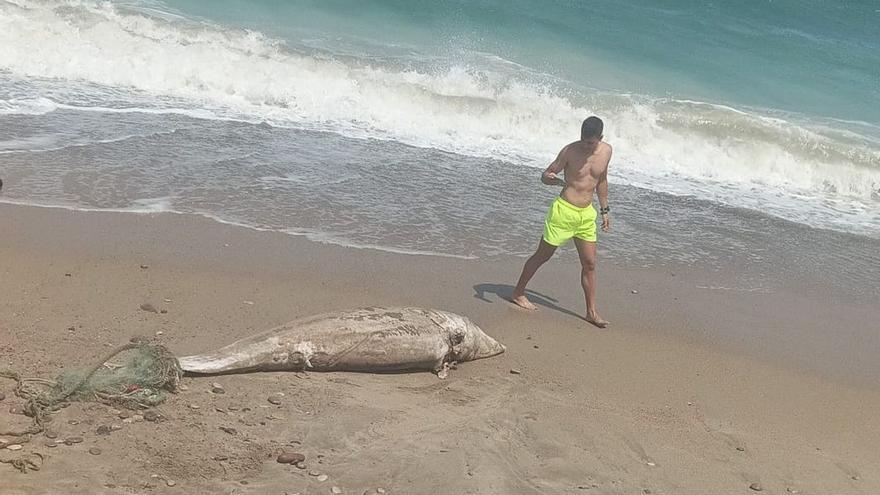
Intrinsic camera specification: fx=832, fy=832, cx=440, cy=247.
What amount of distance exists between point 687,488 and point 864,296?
4.67 meters

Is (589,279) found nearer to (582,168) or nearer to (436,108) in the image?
(582,168)

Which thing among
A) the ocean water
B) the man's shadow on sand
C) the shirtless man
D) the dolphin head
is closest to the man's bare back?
the shirtless man

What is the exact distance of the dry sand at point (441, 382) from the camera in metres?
3.96

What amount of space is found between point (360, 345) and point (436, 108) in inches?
341

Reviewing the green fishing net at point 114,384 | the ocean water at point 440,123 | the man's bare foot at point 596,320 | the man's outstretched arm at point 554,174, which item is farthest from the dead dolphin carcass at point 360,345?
the ocean water at point 440,123

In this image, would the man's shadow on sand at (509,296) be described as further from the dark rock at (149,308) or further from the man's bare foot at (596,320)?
the dark rock at (149,308)

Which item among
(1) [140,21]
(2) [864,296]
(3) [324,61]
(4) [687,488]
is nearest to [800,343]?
(2) [864,296]

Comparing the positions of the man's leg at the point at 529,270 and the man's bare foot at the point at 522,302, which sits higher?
the man's leg at the point at 529,270

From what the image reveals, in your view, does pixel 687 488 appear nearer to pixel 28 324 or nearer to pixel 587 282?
pixel 587 282

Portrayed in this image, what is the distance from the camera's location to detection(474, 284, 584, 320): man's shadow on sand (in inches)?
266

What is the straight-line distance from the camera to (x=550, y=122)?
13.6 meters

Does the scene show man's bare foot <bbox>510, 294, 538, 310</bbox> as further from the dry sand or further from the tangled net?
the tangled net

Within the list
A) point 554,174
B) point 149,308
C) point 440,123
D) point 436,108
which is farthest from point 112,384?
point 436,108

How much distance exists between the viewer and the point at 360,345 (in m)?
5.18
